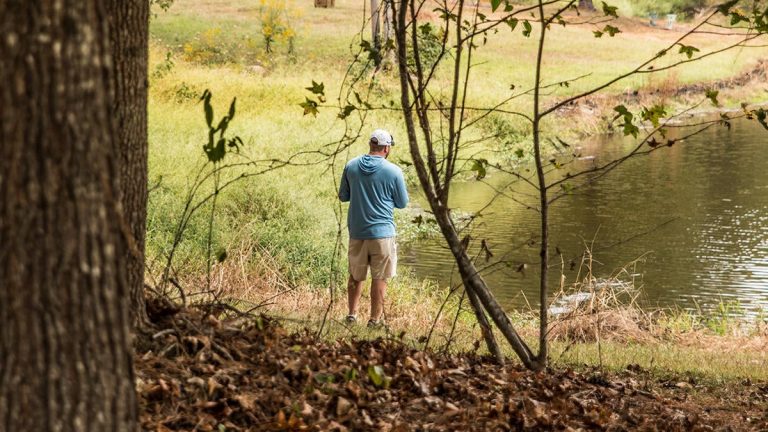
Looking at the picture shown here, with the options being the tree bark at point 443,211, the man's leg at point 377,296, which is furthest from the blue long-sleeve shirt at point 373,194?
the tree bark at point 443,211

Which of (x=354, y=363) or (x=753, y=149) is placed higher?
(x=354, y=363)

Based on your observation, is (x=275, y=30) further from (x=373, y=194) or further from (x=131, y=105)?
Result: (x=131, y=105)

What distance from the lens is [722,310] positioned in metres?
13.7

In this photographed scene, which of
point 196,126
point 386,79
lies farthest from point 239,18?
point 196,126

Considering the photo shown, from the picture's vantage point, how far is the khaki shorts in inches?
384

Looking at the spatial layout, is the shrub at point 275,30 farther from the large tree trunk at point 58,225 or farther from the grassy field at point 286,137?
the large tree trunk at point 58,225

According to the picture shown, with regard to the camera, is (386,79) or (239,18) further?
(239,18)

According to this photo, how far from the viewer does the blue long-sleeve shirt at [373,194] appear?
31.6 ft

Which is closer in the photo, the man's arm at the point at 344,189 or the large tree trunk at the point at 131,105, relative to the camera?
the large tree trunk at the point at 131,105

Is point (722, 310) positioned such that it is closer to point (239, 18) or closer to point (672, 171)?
point (672, 171)

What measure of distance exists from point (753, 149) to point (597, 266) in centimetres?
1616

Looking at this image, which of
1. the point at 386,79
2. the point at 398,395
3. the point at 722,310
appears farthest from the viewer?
the point at 386,79

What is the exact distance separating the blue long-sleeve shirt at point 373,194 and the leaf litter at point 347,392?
113 inches

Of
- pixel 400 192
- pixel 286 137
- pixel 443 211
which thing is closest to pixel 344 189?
pixel 400 192
